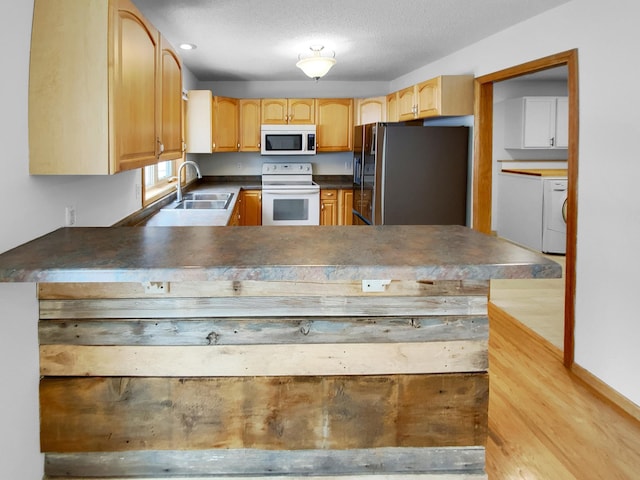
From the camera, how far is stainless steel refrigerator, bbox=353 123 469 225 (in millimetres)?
4613

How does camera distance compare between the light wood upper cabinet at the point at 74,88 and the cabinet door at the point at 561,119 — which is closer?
the light wood upper cabinet at the point at 74,88

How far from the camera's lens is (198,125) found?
5.60 meters

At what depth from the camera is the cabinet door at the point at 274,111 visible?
20.5 feet

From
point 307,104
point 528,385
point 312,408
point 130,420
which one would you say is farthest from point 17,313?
point 307,104

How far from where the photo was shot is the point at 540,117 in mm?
6758

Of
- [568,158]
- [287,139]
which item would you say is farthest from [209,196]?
[568,158]

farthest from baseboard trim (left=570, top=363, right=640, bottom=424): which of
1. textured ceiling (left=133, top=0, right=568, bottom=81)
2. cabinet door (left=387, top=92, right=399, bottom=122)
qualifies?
cabinet door (left=387, top=92, right=399, bottom=122)

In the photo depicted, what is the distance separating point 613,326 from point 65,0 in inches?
113

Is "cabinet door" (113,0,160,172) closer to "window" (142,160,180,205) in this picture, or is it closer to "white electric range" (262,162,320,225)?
"window" (142,160,180,205)

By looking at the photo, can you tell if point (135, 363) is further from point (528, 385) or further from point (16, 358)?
point (528, 385)

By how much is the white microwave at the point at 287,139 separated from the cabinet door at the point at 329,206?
567mm

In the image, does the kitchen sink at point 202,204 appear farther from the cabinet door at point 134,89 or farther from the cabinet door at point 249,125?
the cabinet door at point 134,89

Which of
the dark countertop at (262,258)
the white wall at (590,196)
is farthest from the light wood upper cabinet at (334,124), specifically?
the dark countertop at (262,258)

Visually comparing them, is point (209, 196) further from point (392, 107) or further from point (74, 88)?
point (74, 88)
